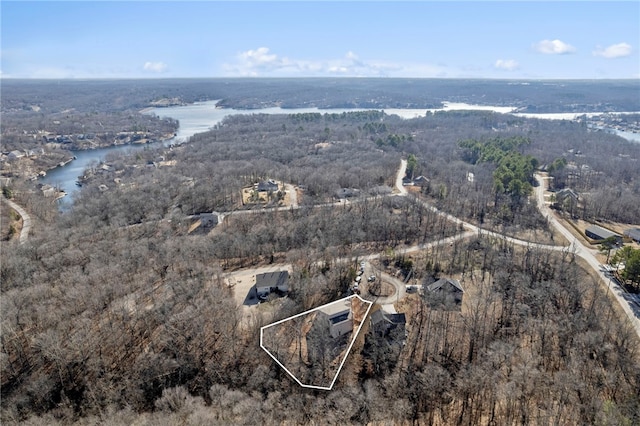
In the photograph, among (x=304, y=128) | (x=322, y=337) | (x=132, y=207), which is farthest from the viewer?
(x=304, y=128)

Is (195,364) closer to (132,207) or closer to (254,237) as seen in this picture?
(254,237)

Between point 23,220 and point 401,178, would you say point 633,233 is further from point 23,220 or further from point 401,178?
point 23,220

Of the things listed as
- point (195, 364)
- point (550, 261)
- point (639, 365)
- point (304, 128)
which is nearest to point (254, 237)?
point (195, 364)

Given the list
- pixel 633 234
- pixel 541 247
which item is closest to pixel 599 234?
pixel 633 234

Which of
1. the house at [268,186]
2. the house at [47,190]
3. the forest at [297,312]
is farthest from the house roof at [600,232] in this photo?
the house at [47,190]

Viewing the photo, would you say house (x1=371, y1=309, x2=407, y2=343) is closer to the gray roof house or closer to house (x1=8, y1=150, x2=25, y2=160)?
the gray roof house

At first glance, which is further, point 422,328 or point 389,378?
point 422,328
